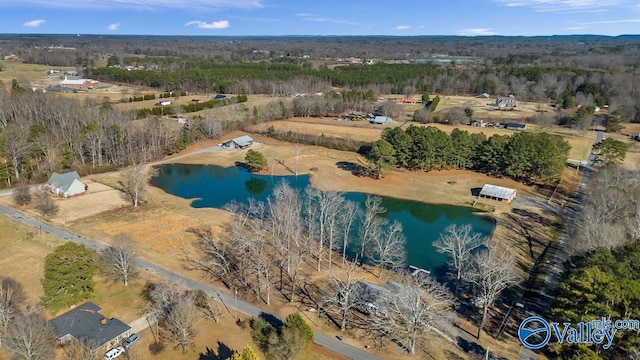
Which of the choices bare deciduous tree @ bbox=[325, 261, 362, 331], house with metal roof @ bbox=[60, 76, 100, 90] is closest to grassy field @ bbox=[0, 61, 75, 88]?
house with metal roof @ bbox=[60, 76, 100, 90]

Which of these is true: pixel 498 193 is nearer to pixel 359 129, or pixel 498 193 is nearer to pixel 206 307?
pixel 359 129

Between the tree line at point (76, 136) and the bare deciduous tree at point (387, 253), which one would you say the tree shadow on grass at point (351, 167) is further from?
the tree line at point (76, 136)

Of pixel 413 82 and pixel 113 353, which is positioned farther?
pixel 413 82

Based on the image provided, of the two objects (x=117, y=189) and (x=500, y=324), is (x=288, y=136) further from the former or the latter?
(x=500, y=324)

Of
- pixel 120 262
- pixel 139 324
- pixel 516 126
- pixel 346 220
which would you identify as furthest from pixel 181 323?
pixel 516 126

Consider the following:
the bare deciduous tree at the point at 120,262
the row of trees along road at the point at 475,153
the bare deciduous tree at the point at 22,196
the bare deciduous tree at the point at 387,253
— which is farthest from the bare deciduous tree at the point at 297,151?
the bare deciduous tree at the point at 22,196
